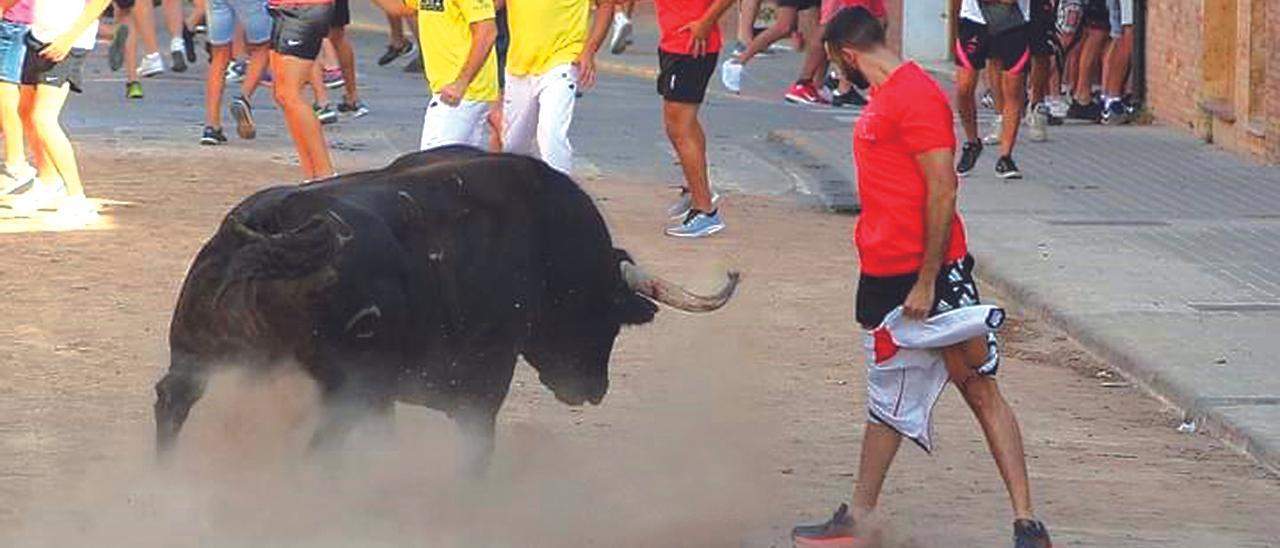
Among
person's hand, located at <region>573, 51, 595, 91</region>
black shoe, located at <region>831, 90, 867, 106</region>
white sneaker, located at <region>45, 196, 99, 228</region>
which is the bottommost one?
black shoe, located at <region>831, 90, 867, 106</region>

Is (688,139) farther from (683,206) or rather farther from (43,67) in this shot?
(43,67)

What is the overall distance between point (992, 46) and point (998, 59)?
9 centimetres

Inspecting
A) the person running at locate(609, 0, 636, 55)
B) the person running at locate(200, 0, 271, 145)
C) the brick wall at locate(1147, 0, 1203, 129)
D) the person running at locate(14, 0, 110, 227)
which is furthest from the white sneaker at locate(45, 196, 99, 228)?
the person running at locate(609, 0, 636, 55)

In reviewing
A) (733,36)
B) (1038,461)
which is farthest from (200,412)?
(733,36)

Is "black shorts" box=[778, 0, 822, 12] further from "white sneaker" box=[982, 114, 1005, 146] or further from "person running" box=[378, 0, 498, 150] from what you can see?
"person running" box=[378, 0, 498, 150]

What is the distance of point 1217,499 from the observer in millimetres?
7844

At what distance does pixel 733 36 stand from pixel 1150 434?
18696 millimetres

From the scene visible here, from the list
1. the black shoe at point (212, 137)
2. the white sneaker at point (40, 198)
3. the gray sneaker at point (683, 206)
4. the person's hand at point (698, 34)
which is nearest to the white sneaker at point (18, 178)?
the white sneaker at point (40, 198)

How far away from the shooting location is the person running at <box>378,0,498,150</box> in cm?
1114

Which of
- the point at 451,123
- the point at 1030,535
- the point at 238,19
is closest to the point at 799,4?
the point at 238,19

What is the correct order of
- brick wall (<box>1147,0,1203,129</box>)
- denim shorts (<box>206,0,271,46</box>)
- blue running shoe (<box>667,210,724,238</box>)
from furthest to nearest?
brick wall (<box>1147,0,1203,129</box>) → denim shorts (<box>206,0,271,46</box>) → blue running shoe (<box>667,210,724,238</box>)

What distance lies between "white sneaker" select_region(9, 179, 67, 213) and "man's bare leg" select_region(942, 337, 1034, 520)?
7.50 metres

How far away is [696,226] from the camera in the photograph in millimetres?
12992

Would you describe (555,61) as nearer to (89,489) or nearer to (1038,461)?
(1038,461)
